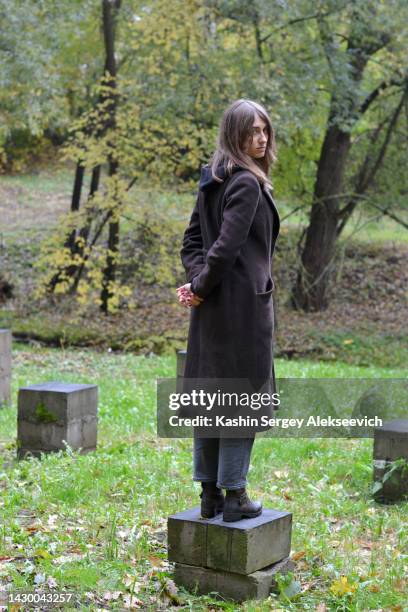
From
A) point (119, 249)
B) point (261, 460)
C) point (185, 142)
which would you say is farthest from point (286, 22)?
point (261, 460)

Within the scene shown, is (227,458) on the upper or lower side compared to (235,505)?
upper

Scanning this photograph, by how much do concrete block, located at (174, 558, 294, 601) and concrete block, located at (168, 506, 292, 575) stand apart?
4 cm

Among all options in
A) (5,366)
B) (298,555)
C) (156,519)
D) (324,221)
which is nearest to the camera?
(298,555)

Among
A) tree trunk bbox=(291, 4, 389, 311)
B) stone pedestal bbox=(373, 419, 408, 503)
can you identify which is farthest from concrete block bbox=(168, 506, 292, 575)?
tree trunk bbox=(291, 4, 389, 311)

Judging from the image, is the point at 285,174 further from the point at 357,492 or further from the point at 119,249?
the point at 357,492

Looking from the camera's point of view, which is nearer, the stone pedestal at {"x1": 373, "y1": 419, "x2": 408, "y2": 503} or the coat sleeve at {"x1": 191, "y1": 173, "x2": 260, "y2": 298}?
the coat sleeve at {"x1": 191, "y1": 173, "x2": 260, "y2": 298}

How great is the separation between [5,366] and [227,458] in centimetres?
650

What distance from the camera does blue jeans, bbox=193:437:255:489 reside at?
413 cm

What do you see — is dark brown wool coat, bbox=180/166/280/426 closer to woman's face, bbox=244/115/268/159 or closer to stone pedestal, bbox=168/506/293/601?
woman's face, bbox=244/115/268/159

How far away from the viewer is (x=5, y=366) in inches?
399

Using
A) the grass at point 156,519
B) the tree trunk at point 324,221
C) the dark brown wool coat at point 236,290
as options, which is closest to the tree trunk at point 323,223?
the tree trunk at point 324,221

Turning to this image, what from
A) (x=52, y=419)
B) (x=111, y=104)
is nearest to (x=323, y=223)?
(x=111, y=104)

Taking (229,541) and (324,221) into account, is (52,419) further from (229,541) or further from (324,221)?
(324,221)

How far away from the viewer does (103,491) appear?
5996mm
